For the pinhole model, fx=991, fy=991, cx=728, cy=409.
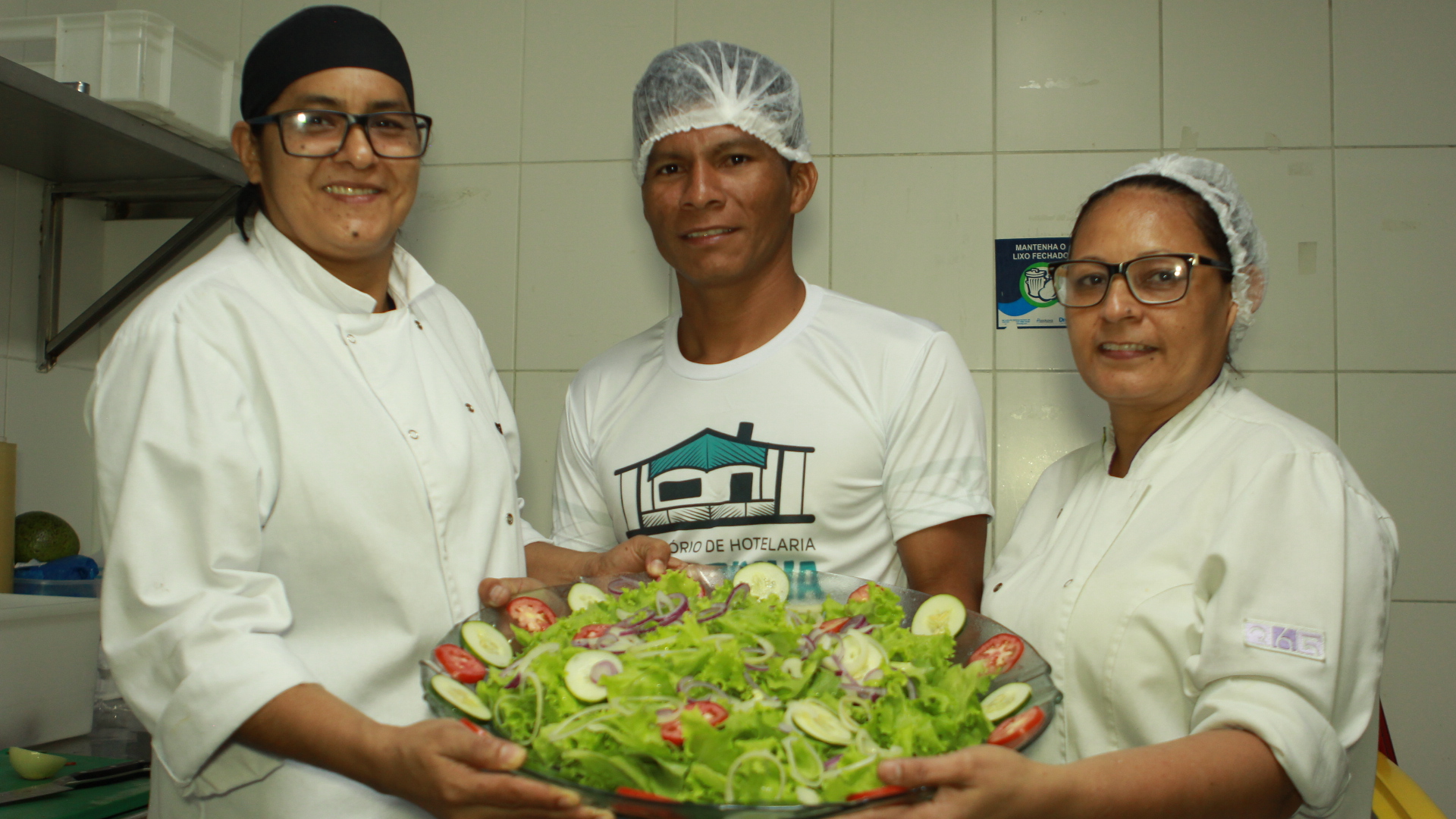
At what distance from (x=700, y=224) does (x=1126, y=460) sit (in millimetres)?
862

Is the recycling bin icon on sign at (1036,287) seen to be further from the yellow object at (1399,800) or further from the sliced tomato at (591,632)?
the sliced tomato at (591,632)

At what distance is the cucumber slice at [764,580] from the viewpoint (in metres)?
1.60

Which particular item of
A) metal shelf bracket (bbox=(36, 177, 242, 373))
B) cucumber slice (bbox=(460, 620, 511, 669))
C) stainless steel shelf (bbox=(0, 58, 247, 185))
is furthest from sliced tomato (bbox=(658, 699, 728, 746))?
metal shelf bracket (bbox=(36, 177, 242, 373))

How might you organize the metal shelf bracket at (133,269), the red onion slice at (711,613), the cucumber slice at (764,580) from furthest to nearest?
the metal shelf bracket at (133,269)
the cucumber slice at (764,580)
the red onion slice at (711,613)

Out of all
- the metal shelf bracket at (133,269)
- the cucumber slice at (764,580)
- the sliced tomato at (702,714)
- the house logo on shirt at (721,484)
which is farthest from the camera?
the metal shelf bracket at (133,269)

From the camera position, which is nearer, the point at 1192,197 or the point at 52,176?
the point at 1192,197

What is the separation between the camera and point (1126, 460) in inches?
63.4

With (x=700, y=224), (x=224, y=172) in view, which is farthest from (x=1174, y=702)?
(x=224, y=172)

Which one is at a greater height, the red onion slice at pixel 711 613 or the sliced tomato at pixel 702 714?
the red onion slice at pixel 711 613

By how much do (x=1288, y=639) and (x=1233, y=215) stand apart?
63 centimetres

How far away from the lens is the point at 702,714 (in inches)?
40.5

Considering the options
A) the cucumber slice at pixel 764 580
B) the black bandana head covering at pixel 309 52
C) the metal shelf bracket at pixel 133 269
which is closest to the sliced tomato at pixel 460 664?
the cucumber slice at pixel 764 580

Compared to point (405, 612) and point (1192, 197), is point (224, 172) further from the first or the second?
point (1192, 197)

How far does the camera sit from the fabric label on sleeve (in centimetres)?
117
